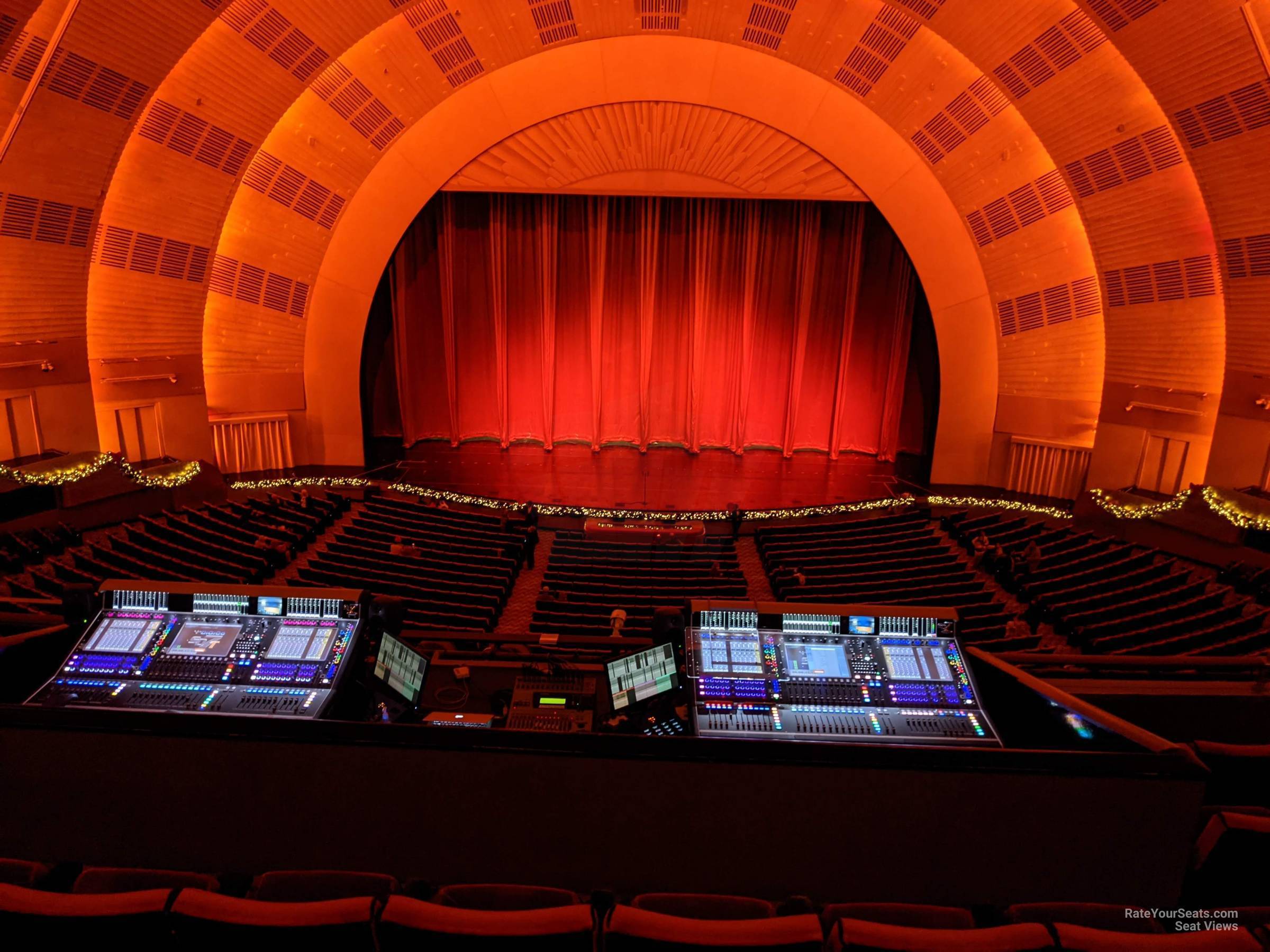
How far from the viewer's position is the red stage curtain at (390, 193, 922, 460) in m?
19.9

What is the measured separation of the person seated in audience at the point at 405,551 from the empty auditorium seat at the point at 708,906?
9740 millimetres

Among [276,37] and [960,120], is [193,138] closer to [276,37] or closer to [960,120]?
[276,37]

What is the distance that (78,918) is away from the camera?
2342mm

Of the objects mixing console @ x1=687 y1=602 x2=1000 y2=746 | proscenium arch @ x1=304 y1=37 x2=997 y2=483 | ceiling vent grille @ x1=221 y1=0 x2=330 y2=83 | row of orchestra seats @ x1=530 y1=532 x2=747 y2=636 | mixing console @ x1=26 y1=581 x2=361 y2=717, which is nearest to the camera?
mixing console @ x1=687 y1=602 x2=1000 y2=746

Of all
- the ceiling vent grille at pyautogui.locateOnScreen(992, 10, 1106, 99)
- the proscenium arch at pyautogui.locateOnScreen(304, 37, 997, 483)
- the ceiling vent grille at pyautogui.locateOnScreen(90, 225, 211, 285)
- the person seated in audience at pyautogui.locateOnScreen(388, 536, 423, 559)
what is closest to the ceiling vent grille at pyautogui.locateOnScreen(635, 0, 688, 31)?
the proscenium arch at pyautogui.locateOnScreen(304, 37, 997, 483)

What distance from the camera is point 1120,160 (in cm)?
1401

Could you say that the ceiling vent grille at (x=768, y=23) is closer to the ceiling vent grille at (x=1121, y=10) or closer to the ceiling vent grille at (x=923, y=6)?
the ceiling vent grille at (x=923, y=6)

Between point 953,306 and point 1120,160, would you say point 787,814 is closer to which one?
point 1120,160

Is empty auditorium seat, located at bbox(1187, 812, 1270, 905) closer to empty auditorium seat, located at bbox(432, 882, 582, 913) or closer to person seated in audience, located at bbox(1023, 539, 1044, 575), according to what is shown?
empty auditorium seat, located at bbox(432, 882, 582, 913)

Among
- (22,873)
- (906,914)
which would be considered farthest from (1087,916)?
(22,873)

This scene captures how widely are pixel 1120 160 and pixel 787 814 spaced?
15.5 metres

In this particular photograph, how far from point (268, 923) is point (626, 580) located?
8.96m

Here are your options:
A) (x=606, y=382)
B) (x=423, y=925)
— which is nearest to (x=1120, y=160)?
(x=606, y=382)

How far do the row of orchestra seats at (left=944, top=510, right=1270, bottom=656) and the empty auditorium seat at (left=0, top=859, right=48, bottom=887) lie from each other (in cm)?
887
